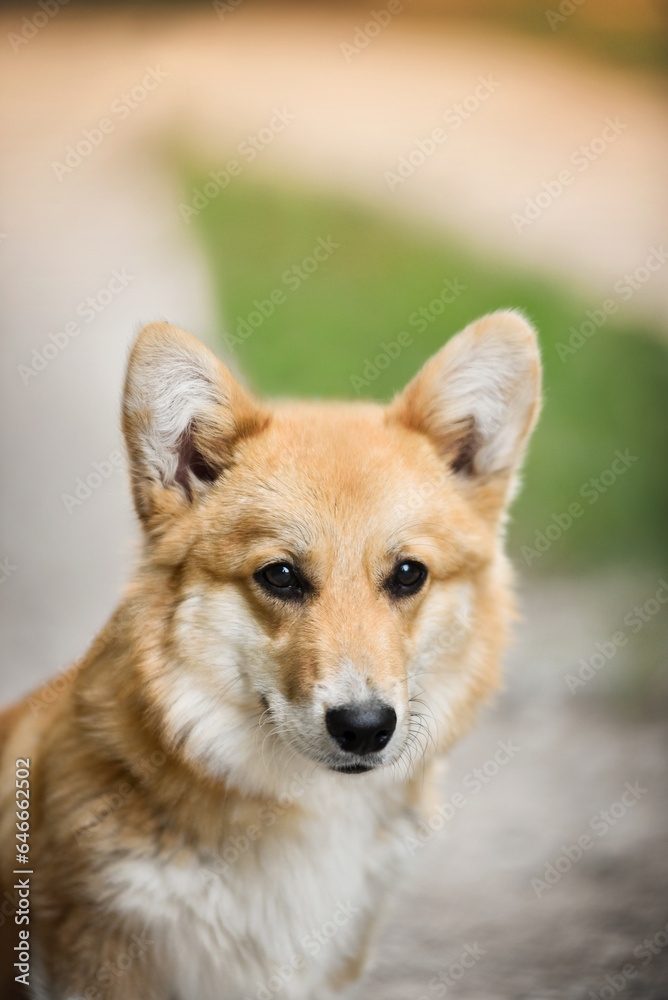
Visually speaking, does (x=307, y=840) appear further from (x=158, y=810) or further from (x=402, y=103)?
(x=402, y=103)

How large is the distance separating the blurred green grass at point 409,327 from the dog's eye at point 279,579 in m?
0.90

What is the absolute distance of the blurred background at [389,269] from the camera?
198 centimetres

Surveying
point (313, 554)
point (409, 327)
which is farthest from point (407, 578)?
point (409, 327)

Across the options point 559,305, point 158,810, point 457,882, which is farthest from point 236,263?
point 457,882

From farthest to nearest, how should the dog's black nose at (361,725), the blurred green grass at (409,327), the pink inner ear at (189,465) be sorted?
1. the blurred green grass at (409,327)
2. the pink inner ear at (189,465)
3. the dog's black nose at (361,725)

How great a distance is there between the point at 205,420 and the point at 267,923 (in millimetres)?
982

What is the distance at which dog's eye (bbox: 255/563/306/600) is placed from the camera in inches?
58.6

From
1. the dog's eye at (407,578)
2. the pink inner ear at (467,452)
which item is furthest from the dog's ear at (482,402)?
the dog's eye at (407,578)

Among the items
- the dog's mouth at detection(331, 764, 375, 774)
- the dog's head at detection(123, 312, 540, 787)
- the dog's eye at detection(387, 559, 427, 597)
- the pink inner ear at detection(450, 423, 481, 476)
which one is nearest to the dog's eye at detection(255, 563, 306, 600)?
the dog's head at detection(123, 312, 540, 787)

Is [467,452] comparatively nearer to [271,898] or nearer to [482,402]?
[482,402]

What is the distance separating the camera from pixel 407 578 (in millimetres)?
1554

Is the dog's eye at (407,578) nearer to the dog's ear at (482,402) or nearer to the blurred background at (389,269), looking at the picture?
the dog's ear at (482,402)

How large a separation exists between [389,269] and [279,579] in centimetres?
115

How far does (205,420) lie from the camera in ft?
5.12
